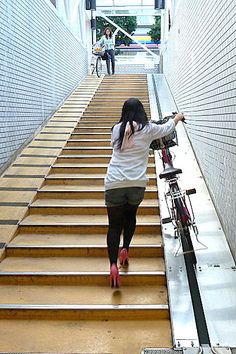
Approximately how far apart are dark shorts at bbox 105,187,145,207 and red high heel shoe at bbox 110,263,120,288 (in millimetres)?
437

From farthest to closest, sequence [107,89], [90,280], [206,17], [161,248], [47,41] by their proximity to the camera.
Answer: [107,89]
[47,41]
[206,17]
[161,248]
[90,280]

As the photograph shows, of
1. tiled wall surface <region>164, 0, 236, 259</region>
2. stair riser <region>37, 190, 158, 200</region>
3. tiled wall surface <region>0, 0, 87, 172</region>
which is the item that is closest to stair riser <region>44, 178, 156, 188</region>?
stair riser <region>37, 190, 158, 200</region>

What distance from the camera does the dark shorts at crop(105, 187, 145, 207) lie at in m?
2.85

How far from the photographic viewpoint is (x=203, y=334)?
2385 mm

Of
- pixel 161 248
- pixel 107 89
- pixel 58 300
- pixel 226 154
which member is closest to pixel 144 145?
pixel 226 154

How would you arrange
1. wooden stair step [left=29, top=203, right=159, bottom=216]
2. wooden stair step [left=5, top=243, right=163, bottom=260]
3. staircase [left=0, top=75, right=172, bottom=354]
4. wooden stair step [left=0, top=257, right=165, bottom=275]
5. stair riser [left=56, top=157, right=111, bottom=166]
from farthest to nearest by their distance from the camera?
stair riser [left=56, top=157, right=111, bottom=166] < wooden stair step [left=29, top=203, right=159, bottom=216] < wooden stair step [left=5, top=243, right=163, bottom=260] < wooden stair step [left=0, top=257, right=165, bottom=275] < staircase [left=0, top=75, right=172, bottom=354]

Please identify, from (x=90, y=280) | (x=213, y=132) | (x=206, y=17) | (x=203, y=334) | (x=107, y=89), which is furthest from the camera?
(x=107, y=89)

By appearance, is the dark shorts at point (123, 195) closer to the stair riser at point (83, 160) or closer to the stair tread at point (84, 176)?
the stair tread at point (84, 176)

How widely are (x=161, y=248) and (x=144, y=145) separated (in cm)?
99

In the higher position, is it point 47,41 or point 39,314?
point 47,41

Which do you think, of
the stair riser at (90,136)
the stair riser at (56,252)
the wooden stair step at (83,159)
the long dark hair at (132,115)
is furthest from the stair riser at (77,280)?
the stair riser at (90,136)

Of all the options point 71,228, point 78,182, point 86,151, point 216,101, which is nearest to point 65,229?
point 71,228

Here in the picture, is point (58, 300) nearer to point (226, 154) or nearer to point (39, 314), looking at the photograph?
point (39, 314)

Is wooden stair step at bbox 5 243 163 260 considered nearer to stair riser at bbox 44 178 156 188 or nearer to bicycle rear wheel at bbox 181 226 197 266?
bicycle rear wheel at bbox 181 226 197 266
